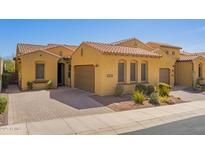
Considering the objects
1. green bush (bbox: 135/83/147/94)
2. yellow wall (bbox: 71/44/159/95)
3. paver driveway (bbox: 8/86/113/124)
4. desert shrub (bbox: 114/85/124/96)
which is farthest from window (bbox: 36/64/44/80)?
green bush (bbox: 135/83/147/94)

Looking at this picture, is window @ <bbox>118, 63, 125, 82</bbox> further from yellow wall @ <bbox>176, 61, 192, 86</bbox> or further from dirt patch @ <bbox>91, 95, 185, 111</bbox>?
yellow wall @ <bbox>176, 61, 192, 86</bbox>

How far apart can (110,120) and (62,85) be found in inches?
518

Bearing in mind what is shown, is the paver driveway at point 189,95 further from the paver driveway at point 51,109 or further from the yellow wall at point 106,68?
the paver driveway at point 51,109

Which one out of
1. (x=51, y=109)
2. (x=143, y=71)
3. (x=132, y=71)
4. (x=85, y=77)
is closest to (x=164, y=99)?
(x=132, y=71)

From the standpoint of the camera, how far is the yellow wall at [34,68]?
677 inches

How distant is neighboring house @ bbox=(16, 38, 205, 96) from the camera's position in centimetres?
1428

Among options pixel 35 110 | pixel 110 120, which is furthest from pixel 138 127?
pixel 35 110

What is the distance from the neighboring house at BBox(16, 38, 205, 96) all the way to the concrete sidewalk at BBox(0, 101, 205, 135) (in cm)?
468

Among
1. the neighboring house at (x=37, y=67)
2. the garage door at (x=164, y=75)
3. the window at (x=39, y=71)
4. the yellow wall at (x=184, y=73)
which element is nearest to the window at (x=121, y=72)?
the neighboring house at (x=37, y=67)

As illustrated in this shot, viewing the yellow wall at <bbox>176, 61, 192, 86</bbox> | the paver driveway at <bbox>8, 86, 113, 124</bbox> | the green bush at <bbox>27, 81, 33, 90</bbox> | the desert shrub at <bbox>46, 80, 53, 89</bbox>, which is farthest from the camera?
the yellow wall at <bbox>176, 61, 192, 86</bbox>

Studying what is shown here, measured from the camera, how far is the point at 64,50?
24.8m

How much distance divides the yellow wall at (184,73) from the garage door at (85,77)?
12.4 metres

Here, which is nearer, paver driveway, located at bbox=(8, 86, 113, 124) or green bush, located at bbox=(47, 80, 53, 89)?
paver driveway, located at bbox=(8, 86, 113, 124)

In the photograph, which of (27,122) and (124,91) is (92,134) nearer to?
(27,122)
